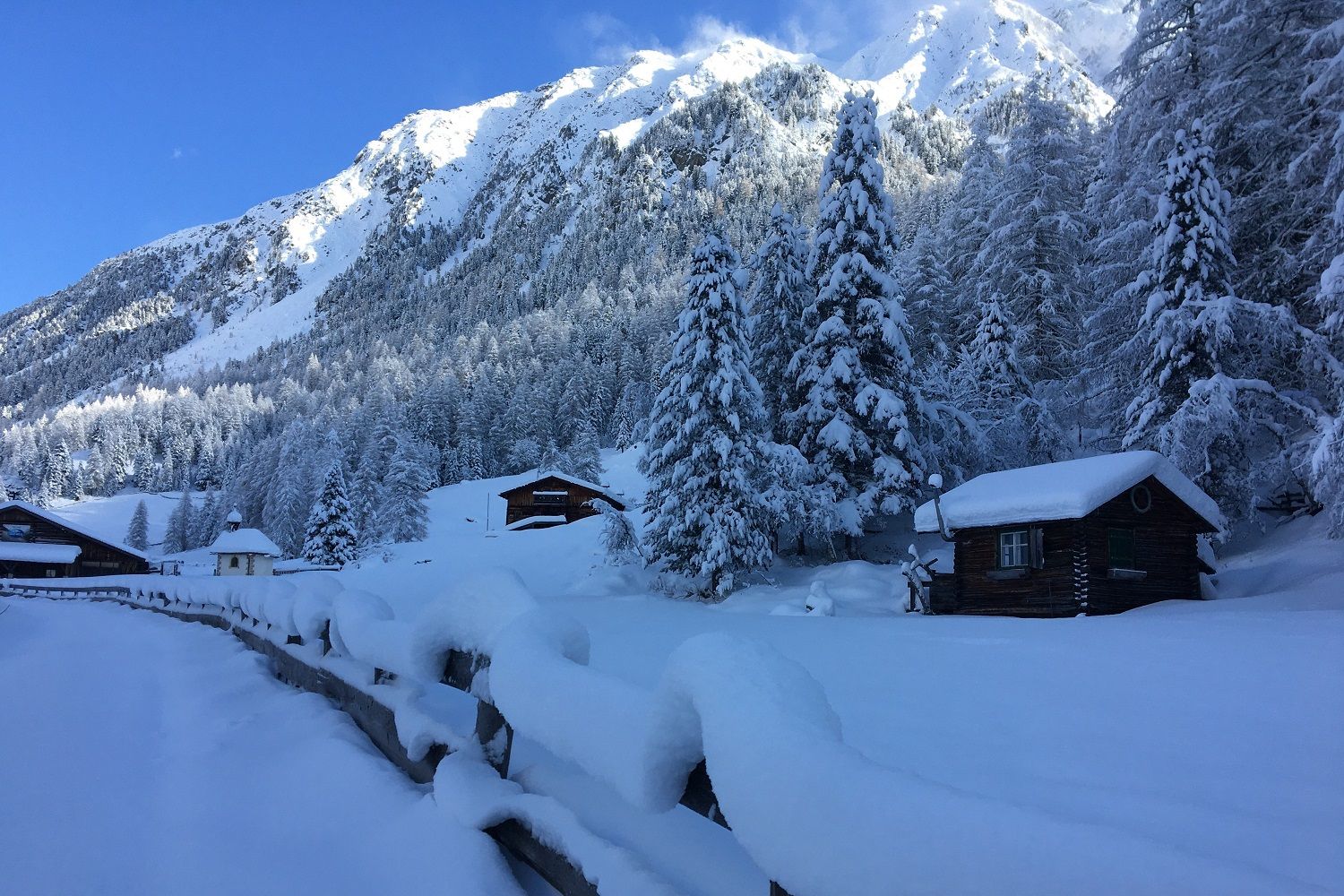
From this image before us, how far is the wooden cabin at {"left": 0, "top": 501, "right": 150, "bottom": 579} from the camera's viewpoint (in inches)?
1684

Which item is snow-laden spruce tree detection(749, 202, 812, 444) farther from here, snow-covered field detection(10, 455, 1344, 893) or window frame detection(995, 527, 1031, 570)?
snow-covered field detection(10, 455, 1344, 893)

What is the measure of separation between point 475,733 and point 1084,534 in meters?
16.6

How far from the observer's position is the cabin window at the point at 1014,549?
17000 mm

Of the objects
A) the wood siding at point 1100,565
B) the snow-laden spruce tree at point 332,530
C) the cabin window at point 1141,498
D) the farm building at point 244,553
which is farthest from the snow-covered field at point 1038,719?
the farm building at point 244,553

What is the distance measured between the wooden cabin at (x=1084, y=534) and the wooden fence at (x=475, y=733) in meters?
15.3

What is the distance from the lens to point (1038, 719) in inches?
249

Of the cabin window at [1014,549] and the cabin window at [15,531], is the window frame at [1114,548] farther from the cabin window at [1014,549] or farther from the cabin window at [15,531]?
the cabin window at [15,531]

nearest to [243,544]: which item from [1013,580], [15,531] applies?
[15,531]

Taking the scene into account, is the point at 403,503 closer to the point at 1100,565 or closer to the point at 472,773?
the point at 1100,565

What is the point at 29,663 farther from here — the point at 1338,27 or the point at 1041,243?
the point at 1041,243

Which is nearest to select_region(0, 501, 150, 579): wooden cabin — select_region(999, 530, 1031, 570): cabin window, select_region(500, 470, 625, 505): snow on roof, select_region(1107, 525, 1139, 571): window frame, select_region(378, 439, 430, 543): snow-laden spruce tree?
select_region(378, 439, 430, 543): snow-laden spruce tree

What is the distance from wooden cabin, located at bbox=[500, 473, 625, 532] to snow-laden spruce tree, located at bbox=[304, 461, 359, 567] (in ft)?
33.7

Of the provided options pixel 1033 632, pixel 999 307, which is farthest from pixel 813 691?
pixel 999 307

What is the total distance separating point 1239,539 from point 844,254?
1467cm
